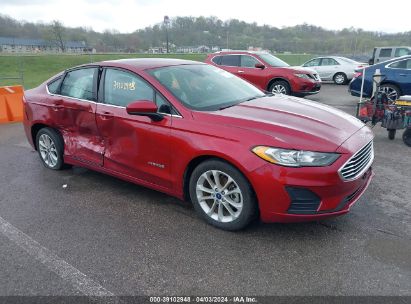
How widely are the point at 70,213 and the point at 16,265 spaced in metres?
0.96

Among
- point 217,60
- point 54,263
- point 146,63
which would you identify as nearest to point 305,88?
point 217,60

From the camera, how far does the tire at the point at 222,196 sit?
3.11 meters

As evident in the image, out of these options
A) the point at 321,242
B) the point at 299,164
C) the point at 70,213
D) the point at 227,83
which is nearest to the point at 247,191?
the point at 299,164

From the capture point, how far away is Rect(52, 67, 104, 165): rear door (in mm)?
4258

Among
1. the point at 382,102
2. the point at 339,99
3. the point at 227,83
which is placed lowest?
the point at 339,99

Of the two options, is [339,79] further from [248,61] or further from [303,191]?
[303,191]

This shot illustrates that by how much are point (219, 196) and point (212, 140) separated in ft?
1.81

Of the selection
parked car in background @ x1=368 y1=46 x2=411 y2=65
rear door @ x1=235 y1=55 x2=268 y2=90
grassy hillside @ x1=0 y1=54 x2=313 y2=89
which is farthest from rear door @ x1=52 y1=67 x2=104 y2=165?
grassy hillside @ x1=0 y1=54 x2=313 y2=89

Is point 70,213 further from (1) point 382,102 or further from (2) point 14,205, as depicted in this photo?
(1) point 382,102

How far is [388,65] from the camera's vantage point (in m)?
9.55

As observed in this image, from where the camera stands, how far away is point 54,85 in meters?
4.93

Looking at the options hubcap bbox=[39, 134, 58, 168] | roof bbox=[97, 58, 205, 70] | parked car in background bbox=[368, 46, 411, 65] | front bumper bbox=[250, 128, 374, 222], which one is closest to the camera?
front bumper bbox=[250, 128, 374, 222]

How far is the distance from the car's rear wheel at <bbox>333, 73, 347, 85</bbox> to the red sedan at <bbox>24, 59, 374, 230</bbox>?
1400 cm

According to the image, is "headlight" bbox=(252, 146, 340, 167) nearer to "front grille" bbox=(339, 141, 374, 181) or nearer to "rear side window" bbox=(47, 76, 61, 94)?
"front grille" bbox=(339, 141, 374, 181)
